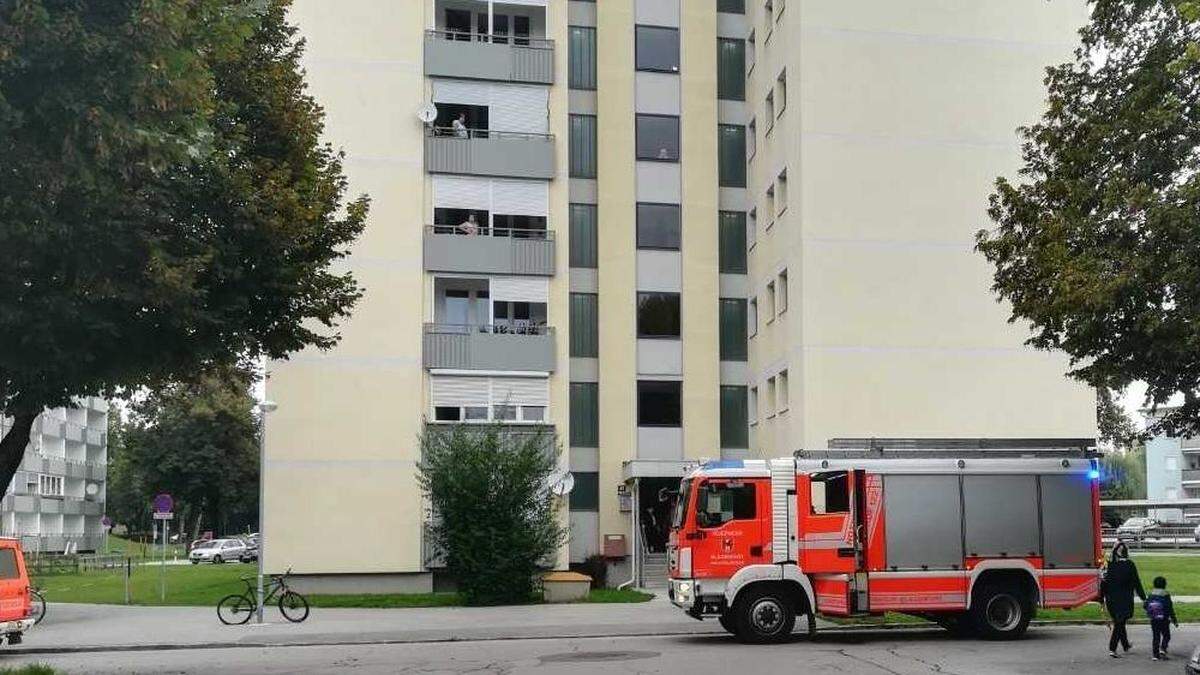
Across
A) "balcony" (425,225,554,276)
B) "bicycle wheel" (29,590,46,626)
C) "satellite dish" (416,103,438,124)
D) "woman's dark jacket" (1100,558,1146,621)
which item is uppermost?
"satellite dish" (416,103,438,124)

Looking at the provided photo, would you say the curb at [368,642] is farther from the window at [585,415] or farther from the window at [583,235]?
the window at [583,235]

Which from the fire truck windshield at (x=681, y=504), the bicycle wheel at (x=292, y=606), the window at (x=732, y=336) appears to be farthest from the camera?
the window at (x=732, y=336)

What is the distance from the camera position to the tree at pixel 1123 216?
55.6 ft

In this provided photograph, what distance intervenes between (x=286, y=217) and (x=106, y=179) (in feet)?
18.3

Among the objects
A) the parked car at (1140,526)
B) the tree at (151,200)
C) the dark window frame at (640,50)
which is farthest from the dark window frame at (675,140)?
the parked car at (1140,526)

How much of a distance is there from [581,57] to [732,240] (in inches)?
278

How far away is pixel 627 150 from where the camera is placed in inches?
1535

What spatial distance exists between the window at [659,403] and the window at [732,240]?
4001mm

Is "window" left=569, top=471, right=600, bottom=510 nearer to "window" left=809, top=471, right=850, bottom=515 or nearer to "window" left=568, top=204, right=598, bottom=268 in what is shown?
"window" left=568, top=204, right=598, bottom=268

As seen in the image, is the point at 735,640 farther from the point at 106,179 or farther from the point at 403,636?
the point at 106,179

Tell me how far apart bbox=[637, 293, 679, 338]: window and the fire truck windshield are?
16.7m

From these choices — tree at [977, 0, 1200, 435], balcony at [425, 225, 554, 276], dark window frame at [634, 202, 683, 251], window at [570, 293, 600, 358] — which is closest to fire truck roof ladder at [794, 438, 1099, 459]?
tree at [977, 0, 1200, 435]

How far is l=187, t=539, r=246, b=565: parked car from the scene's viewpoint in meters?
67.1

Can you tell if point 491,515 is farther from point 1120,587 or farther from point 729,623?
point 1120,587
